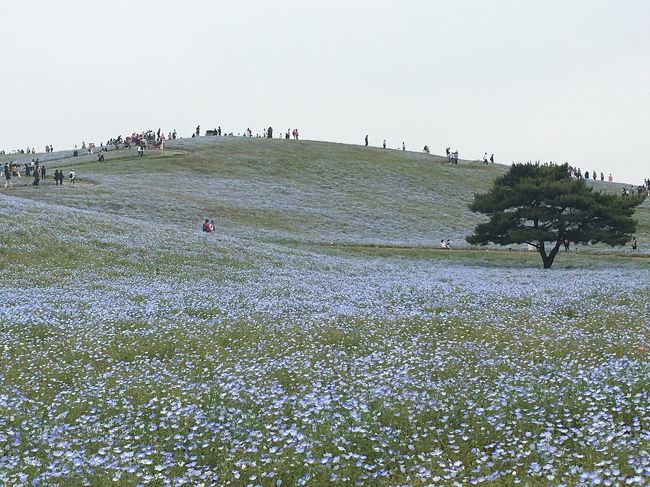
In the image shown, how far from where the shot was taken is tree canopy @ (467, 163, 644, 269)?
4141 cm

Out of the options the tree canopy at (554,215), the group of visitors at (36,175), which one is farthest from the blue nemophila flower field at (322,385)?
the group of visitors at (36,175)

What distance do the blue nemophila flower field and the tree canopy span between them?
20000mm

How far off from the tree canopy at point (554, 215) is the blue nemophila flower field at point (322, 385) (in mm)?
20000

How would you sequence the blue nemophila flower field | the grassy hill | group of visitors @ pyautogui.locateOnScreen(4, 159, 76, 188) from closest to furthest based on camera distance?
the blue nemophila flower field, the grassy hill, group of visitors @ pyautogui.locateOnScreen(4, 159, 76, 188)

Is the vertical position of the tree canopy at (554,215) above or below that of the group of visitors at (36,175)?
below

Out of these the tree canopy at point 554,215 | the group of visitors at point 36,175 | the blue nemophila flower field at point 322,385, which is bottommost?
the blue nemophila flower field at point 322,385

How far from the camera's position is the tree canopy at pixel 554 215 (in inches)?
1630

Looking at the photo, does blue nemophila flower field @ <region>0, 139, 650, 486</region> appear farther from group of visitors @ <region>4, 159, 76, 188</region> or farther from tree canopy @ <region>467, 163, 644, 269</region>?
group of visitors @ <region>4, 159, 76, 188</region>

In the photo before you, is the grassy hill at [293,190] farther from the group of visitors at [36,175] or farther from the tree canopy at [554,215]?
the tree canopy at [554,215]

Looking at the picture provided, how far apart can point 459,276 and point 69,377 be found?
21.1m

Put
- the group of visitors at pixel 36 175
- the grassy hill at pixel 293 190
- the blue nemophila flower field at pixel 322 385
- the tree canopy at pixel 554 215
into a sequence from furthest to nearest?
the group of visitors at pixel 36 175, the grassy hill at pixel 293 190, the tree canopy at pixel 554 215, the blue nemophila flower field at pixel 322 385

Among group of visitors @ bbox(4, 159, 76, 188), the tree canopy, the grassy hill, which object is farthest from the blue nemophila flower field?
group of visitors @ bbox(4, 159, 76, 188)

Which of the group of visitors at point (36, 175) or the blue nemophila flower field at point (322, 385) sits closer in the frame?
the blue nemophila flower field at point (322, 385)

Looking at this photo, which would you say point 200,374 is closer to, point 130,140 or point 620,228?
point 620,228
